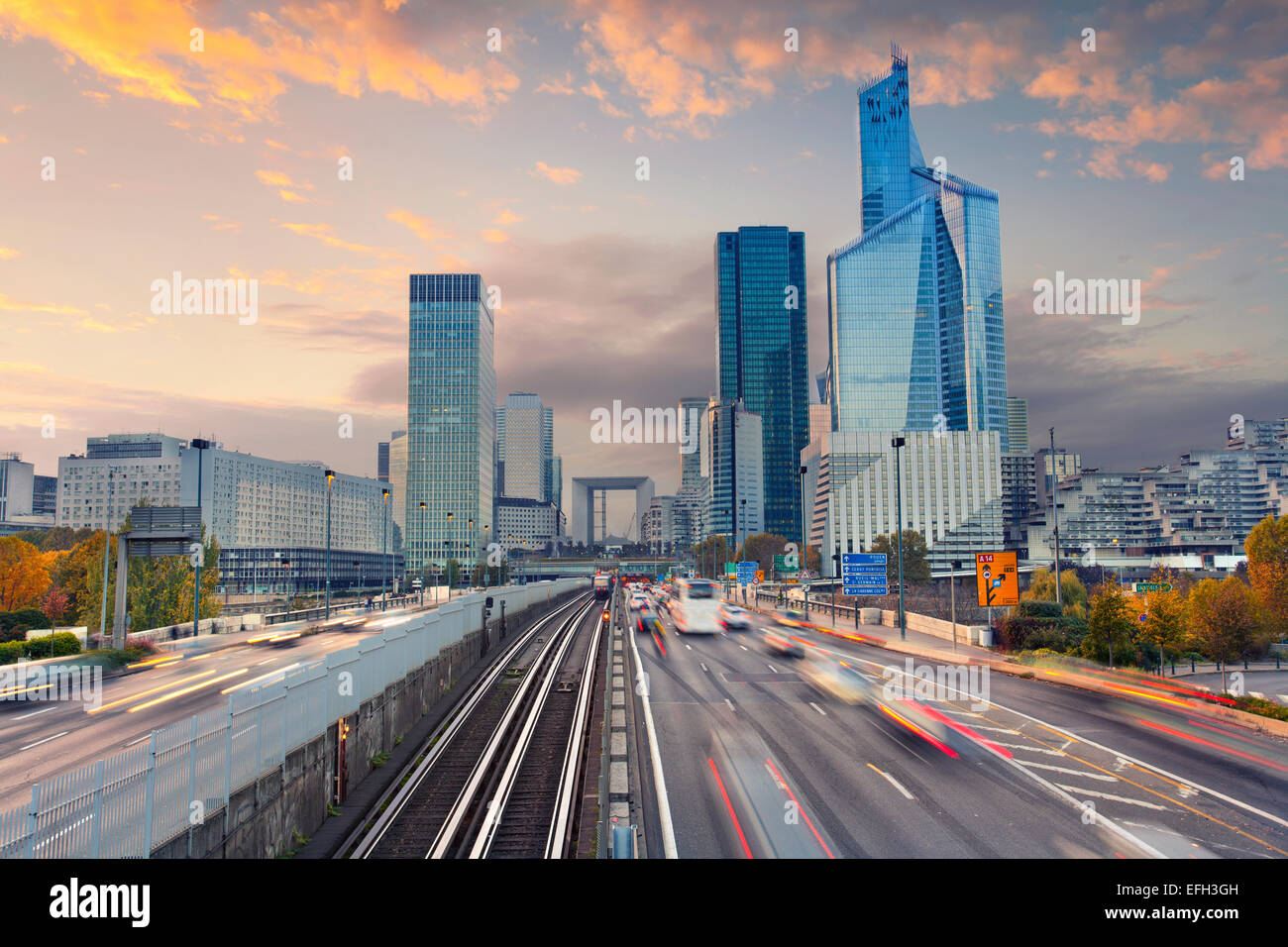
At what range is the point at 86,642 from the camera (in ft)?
127

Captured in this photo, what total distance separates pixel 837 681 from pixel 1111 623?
16.2 metres

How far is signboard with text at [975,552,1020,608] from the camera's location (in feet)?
131

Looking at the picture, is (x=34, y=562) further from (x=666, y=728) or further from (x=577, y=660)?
(x=666, y=728)

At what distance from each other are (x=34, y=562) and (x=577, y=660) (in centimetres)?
4941

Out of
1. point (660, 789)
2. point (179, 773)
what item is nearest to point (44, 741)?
point (179, 773)

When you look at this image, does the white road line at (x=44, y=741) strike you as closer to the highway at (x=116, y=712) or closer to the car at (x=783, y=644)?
the highway at (x=116, y=712)

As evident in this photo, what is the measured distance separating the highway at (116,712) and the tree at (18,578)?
3224cm

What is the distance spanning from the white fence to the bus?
37240 millimetres

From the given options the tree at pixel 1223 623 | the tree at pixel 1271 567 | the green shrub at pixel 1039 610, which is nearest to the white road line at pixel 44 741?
the green shrub at pixel 1039 610

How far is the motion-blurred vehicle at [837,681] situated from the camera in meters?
28.4

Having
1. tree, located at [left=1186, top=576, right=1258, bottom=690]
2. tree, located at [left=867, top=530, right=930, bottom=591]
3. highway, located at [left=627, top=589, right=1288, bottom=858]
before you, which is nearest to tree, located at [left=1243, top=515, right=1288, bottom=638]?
tree, located at [left=1186, top=576, right=1258, bottom=690]

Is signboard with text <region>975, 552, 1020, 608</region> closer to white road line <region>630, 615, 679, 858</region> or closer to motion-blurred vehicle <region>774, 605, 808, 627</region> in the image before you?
motion-blurred vehicle <region>774, 605, 808, 627</region>
